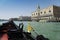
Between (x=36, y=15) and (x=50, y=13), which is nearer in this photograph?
(x=50, y=13)

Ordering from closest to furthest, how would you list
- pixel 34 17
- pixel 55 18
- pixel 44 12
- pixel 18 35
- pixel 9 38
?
pixel 9 38
pixel 18 35
pixel 55 18
pixel 44 12
pixel 34 17

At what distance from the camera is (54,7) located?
20750mm

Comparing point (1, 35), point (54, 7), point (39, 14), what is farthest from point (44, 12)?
point (1, 35)

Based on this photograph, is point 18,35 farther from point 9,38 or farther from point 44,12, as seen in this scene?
point 44,12

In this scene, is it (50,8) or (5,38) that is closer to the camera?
(5,38)

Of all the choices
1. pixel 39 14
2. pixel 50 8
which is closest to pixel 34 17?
pixel 39 14

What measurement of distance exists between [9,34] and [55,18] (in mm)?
18288

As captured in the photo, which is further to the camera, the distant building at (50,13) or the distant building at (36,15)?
the distant building at (36,15)

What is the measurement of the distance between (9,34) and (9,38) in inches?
3.9

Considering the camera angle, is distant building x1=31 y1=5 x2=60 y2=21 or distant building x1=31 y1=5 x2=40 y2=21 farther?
distant building x1=31 y1=5 x2=40 y2=21

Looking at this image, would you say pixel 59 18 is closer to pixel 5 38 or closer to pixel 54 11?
pixel 54 11

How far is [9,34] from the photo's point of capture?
2.68 metres

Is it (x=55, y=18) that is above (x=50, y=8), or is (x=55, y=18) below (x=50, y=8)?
below

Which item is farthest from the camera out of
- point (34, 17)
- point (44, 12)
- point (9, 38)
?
point (34, 17)
